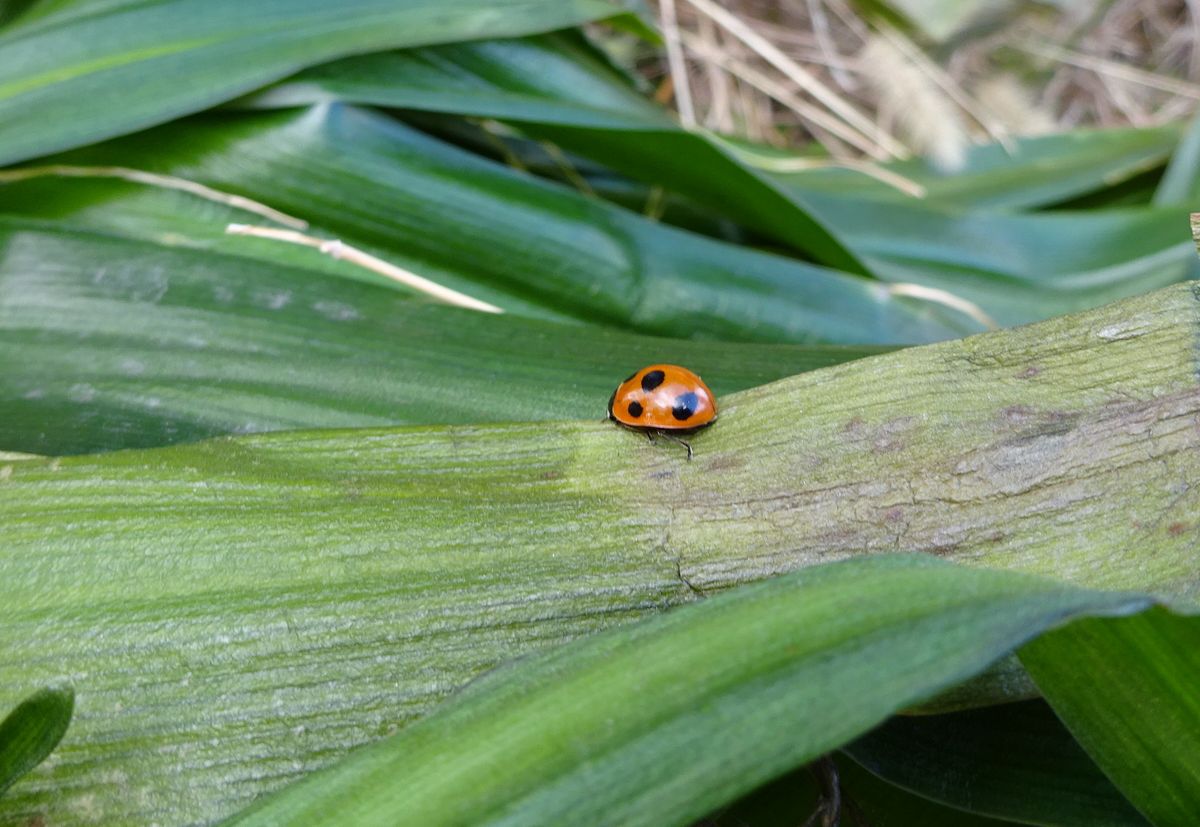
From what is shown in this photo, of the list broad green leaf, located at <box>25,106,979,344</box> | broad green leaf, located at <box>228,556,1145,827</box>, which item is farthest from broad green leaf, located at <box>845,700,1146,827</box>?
broad green leaf, located at <box>25,106,979,344</box>

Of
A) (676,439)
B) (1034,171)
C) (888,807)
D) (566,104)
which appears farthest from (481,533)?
(1034,171)

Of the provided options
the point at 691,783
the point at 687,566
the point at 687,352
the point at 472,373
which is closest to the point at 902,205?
the point at 687,352

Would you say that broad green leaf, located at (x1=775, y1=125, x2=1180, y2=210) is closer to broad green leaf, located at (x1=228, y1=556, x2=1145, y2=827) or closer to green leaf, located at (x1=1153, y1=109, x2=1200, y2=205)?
green leaf, located at (x1=1153, y1=109, x2=1200, y2=205)

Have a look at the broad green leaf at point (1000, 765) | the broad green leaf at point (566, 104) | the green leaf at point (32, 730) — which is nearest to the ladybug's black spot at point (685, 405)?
the broad green leaf at point (1000, 765)

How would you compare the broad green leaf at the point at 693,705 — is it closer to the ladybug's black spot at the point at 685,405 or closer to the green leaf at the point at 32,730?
Result: the green leaf at the point at 32,730

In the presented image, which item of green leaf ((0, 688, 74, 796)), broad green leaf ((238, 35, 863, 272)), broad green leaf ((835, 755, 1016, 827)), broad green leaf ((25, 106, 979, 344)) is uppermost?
broad green leaf ((238, 35, 863, 272))
